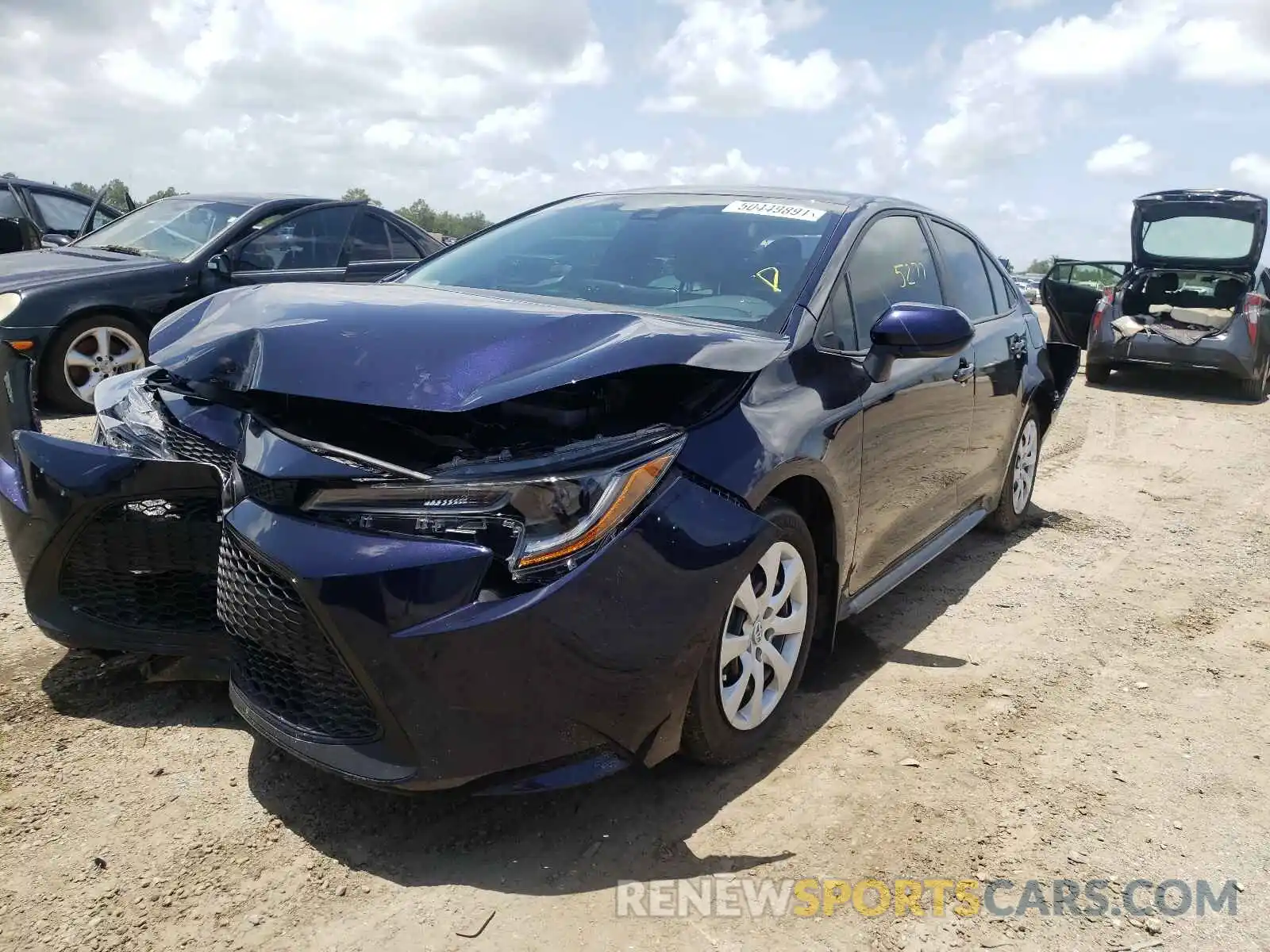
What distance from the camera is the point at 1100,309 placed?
11.3 meters

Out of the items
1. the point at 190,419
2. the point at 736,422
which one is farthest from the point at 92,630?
the point at 736,422

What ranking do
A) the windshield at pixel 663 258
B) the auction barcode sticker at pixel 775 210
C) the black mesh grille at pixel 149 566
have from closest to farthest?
1. the black mesh grille at pixel 149 566
2. the windshield at pixel 663 258
3. the auction barcode sticker at pixel 775 210

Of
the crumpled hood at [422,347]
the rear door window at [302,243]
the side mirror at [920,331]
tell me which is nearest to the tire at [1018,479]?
the side mirror at [920,331]

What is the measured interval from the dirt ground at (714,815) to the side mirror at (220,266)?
347 centimetres

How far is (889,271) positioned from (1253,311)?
30.1 feet

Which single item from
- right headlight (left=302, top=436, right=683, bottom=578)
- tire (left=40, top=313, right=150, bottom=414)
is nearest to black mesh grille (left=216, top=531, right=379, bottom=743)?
right headlight (left=302, top=436, right=683, bottom=578)

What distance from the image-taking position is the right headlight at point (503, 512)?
2.11 meters

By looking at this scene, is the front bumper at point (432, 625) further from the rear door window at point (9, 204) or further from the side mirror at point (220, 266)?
the rear door window at point (9, 204)

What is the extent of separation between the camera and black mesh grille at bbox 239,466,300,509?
2.18 m

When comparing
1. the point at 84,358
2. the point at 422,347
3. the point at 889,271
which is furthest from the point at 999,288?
the point at 84,358

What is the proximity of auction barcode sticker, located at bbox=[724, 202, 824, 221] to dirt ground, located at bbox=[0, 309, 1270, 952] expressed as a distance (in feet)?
5.07

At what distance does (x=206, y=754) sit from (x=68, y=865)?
19.2 inches

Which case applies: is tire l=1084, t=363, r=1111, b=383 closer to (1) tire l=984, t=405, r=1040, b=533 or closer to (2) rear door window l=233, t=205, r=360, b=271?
(1) tire l=984, t=405, r=1040, b=533

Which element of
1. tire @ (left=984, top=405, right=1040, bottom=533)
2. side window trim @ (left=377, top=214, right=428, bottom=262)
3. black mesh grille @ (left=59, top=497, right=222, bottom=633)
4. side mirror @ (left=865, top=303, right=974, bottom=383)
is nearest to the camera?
black mesh grille @ (left=59, top=497, right=222, bottom=633)
